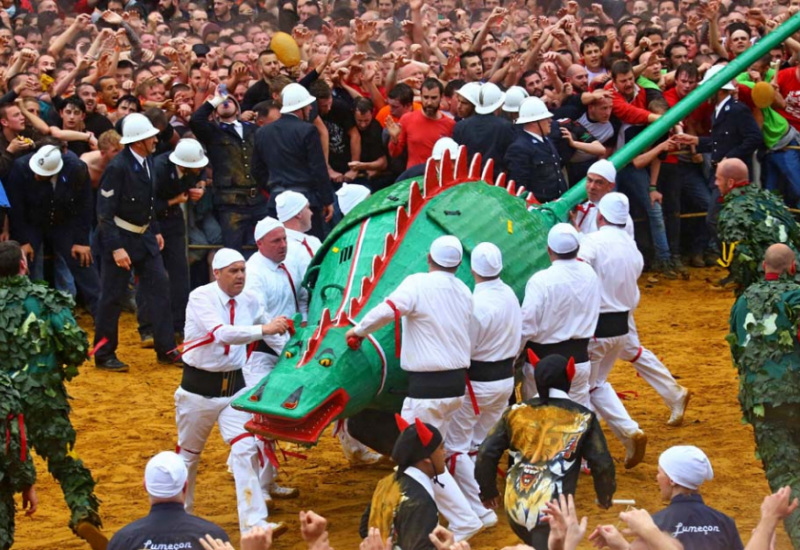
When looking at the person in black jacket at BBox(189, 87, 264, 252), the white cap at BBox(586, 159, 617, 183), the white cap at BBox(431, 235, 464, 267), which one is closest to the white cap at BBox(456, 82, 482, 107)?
the person in black jacket at BBox(189, 87, 264, 252)

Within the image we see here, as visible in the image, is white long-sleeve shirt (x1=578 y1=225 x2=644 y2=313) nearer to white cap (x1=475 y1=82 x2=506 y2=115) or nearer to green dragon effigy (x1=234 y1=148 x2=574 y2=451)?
green dragon effigy (x1=234 y1=148 x2=574 y2=451)

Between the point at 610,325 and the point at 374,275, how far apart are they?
2.27 metres

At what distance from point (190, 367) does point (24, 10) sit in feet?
38.1

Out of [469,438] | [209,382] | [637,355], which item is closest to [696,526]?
[469,438]

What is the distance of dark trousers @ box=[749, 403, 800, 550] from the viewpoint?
8641mm

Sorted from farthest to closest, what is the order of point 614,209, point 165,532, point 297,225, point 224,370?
point 614,209
point 297,225
point 224,370
point 165,532

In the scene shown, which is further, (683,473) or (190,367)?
(190,367)

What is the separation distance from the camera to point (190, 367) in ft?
31.5

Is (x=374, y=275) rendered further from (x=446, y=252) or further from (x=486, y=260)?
(x=486, y=260)

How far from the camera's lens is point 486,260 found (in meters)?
9.54

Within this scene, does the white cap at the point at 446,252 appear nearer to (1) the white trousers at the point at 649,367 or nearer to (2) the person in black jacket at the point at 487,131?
(1) the white trousers at the point at 649,367

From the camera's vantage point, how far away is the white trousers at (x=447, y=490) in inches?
356

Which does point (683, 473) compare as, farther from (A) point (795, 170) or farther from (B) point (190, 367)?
(A) point (795, 170)

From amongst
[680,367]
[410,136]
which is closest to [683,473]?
[680,367]
